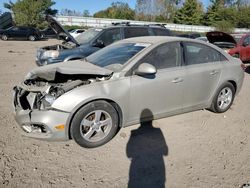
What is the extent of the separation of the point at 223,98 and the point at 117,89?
8.57 feet

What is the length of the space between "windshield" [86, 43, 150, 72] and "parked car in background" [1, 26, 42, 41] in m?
25.1

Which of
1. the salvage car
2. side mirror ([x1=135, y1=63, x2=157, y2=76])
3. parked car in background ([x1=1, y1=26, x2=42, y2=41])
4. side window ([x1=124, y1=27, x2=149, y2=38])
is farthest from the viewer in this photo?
parked car in background ([x1=1, y1=26, x2=42, y2=41])

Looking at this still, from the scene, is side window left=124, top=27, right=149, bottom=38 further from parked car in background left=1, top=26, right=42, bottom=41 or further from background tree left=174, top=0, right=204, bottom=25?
background tree left=174, top=0, right=204, bottom=25

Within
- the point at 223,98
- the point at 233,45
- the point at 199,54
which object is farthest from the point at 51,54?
the point at 233,45

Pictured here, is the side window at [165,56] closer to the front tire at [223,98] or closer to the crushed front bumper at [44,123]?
the front tire at [223,98]

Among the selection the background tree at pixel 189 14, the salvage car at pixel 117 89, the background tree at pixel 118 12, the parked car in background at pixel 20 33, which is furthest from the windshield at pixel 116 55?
the background tree at pixel 118 12

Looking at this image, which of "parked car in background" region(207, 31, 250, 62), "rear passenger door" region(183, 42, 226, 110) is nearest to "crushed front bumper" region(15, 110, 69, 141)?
"rear passenger door" region(183, 42, 226, 110)

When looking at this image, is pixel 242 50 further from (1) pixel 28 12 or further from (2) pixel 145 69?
(1) pixel 28 12

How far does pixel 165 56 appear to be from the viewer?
461cm

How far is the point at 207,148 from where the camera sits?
4117mm

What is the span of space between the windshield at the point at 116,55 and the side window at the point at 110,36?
11.8ft

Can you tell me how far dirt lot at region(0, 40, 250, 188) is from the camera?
329 cm

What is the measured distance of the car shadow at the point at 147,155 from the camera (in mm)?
3297

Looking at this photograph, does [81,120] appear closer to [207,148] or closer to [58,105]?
[58,105]
